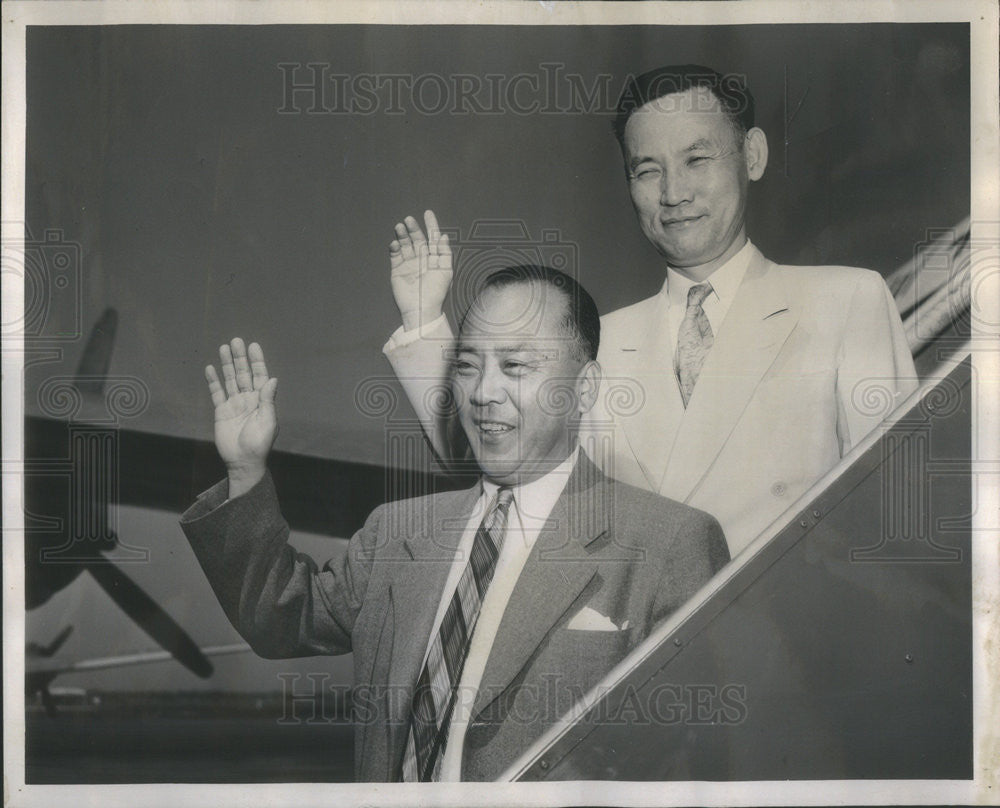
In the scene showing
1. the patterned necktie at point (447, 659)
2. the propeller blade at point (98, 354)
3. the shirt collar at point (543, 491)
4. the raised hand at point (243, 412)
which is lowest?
the patterned necktie at point (447, 659)

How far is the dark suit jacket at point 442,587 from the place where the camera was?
2.54 meters

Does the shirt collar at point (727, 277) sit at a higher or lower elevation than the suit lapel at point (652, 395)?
higher

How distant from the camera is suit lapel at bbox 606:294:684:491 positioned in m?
2.59

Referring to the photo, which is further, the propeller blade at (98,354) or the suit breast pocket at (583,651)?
the propeller blade at (98,354)

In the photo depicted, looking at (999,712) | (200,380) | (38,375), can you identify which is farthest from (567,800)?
(38,375)

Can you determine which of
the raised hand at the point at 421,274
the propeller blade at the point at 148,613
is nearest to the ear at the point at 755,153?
the raised hand at the point at 421,274

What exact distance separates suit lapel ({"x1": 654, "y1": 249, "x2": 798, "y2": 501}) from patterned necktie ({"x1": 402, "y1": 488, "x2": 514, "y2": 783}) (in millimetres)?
503

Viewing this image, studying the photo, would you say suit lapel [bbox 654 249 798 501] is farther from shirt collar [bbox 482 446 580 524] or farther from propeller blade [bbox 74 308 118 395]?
propeller blade [bbox 74 308 118 395]

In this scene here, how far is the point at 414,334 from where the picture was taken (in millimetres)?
2609

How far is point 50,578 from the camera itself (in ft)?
8.66

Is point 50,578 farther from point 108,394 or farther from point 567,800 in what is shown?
point 567,800

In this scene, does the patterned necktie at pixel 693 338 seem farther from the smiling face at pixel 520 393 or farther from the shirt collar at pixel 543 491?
the shirt collar at pixel 543 491

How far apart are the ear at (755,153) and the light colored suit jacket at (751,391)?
0.22 metres

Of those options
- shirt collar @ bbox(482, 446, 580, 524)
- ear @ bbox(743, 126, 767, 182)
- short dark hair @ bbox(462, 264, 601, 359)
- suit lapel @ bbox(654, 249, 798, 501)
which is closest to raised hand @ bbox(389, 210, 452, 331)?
short dark hair @ bbox(462, 264, 601, 359)
